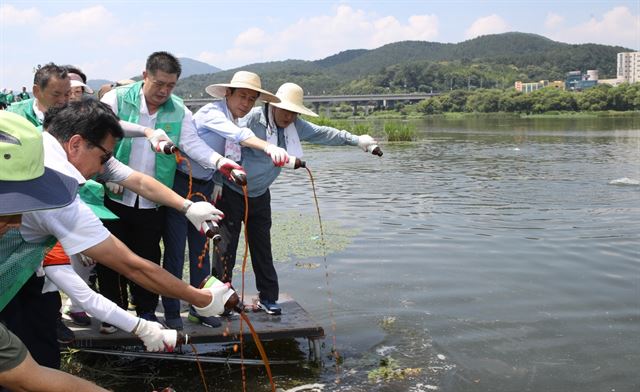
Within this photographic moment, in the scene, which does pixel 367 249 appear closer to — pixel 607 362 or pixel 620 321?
pixel 620 321

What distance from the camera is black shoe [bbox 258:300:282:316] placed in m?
5.39

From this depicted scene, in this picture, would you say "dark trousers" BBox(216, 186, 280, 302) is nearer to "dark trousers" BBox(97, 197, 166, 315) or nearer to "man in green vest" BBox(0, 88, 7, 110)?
"dark trousers" BBox(97, 197, 166, 315)

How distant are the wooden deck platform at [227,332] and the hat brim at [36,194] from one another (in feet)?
8.19

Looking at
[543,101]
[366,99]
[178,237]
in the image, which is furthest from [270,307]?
[366,99]

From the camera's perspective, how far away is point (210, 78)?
184625 millimetres

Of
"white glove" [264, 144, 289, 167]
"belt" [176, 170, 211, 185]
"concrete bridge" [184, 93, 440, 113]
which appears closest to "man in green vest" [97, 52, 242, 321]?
"belt" [176, 170, 211, 185]

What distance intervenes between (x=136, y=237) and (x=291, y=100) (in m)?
1.62

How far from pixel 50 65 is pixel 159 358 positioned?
245 centimetres

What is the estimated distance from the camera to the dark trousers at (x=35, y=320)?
9.70ft

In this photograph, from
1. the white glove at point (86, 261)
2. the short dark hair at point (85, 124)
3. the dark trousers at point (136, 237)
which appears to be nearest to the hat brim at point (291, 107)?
the dark trousers at point (136, 237)

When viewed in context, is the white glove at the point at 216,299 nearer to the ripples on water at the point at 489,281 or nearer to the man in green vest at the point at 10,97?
the ripples on water at the point at 489,281

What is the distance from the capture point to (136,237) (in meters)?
4.81

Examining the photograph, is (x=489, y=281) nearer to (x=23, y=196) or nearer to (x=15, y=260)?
(x=15, y=260)

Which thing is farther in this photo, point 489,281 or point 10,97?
point 10,97
